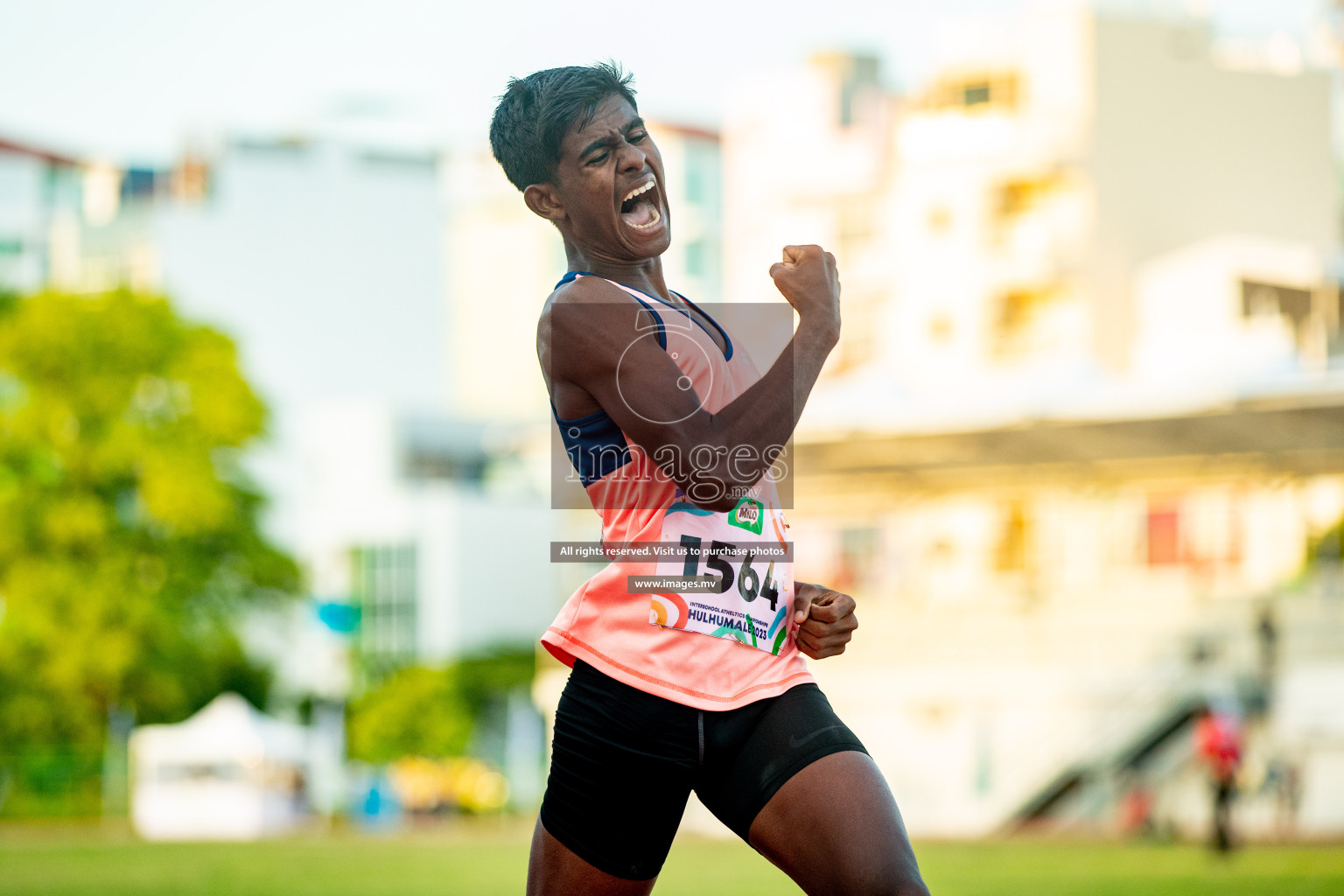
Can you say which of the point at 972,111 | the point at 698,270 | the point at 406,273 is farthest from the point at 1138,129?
the point at 406,273

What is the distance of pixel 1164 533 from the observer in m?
35.3

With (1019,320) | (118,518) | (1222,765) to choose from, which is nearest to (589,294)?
(1222,765)

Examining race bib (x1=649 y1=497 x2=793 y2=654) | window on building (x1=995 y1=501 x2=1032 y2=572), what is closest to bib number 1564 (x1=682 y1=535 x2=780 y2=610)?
race bib (x1=649 y1=497 x2=793 y2=654)

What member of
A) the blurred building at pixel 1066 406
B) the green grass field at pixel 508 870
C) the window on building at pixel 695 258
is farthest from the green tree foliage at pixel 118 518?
the window on building at pixel 695 258

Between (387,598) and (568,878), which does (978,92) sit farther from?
(568,878)

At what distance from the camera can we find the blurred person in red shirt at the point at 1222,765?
1880cm

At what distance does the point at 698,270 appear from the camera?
65.8 meters

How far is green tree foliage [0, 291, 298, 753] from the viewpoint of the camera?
125 ft

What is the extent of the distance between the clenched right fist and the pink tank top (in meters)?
0.23

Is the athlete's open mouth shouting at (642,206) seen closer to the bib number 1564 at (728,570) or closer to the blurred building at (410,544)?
the bib number 1564 at (728,570)

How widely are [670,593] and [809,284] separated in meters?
0.59

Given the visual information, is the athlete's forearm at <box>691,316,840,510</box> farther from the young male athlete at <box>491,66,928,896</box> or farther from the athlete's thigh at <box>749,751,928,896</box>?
the athlete's thigh at <box>749,751,928,896</box>

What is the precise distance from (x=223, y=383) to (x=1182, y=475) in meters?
19.1

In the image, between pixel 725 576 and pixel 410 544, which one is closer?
pixel 725 576
